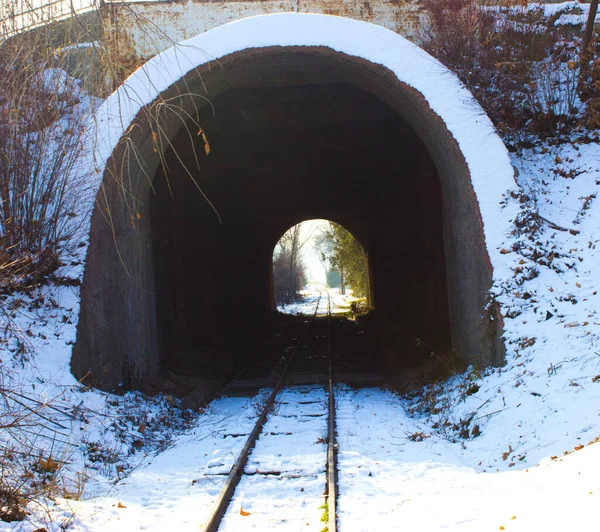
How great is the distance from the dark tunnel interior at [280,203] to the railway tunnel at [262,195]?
0.17 ft

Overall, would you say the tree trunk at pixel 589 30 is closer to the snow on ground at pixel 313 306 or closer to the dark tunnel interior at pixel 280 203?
the dark tunnel interior at pixel 280 203

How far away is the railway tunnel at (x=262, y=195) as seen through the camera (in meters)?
8.10

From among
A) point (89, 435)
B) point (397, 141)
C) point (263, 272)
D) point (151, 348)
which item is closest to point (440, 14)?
point (397, 141)

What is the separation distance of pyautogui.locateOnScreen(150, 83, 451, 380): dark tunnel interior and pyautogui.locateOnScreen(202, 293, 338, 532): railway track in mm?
2745

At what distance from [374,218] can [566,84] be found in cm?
1018

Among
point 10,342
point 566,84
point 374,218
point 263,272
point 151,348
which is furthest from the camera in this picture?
point 263,272

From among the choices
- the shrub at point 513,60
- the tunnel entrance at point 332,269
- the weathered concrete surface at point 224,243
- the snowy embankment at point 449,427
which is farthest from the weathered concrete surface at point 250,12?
→ the tunnel entrance at point 332,269

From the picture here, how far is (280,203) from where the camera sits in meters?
20.4

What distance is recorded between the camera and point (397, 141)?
1357cm

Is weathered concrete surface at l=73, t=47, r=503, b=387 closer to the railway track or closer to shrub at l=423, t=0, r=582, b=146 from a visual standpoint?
shrub at l=423, t=0, r=582, b=146

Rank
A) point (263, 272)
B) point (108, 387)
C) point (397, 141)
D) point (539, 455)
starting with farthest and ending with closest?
point (263, 272) → point (397, 141) → point (108, 387) → point (539, 455)

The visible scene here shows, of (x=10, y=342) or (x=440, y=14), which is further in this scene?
(x=440, y=14)

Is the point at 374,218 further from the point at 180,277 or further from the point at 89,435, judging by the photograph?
the point at 89,435

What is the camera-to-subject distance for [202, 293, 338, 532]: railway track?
4387 mm
